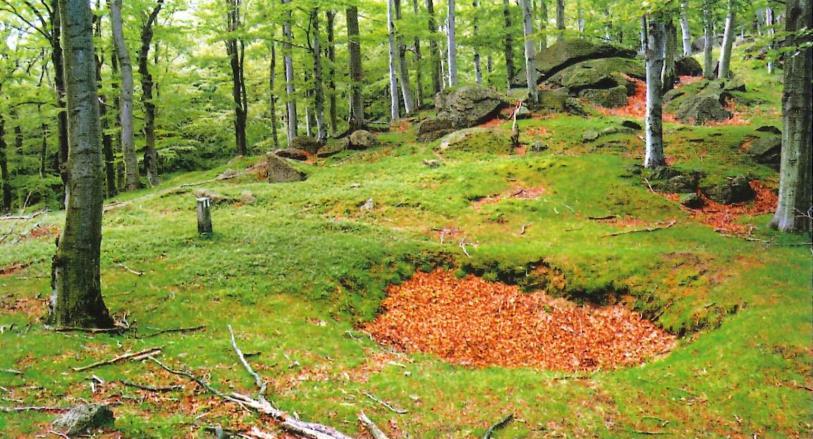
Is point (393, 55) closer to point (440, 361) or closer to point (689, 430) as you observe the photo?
point (440, 361)

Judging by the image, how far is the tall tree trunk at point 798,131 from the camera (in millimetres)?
11547

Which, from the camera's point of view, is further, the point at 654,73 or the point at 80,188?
the point at 654,73

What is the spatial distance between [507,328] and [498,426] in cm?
416

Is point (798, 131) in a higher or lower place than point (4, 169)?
lower

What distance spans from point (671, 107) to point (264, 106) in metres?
29.2

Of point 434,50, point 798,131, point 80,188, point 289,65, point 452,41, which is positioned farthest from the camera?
point 434,50

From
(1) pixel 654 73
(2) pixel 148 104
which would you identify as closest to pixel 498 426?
(1) pixel 654 73

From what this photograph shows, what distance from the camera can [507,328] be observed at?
1051cm

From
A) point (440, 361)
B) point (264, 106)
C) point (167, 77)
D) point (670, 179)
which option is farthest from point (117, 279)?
point (264, 106)

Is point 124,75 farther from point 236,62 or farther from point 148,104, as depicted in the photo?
point 236,62

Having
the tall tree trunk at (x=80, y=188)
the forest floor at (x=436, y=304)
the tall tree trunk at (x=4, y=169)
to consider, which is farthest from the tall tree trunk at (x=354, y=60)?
the tall tree trunk at (x=4, y=169)

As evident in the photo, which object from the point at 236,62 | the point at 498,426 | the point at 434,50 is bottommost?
the point at 498,426

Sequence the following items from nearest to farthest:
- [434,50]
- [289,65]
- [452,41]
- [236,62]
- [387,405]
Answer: [387,405]
[452,41]
[289,65]
[236,62]
[434,50]

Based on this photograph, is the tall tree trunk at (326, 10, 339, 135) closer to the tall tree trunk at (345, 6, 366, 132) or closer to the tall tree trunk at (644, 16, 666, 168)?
the tall tree trunk at (345, 6, 366, 132)
